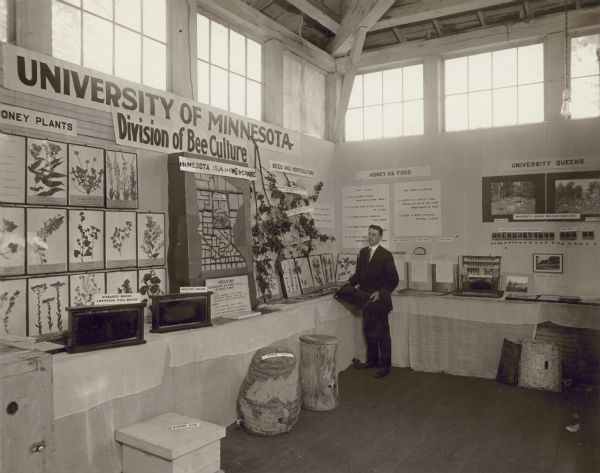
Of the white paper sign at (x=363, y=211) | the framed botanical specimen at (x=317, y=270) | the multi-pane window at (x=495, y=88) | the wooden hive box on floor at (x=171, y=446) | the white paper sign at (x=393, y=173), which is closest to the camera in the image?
the wooden hive box on floor at (x=171, y=446)

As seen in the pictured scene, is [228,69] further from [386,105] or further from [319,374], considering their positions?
[319,374]

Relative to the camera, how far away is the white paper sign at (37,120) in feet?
11.2

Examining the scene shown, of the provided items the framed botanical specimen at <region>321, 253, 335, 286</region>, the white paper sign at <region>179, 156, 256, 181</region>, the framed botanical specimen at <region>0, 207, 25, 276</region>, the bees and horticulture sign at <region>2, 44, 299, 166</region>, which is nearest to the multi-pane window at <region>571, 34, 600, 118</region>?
the framed botanical specimen at <region>321, 253, 335, 286</region>

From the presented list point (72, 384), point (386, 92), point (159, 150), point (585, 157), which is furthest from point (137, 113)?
point (585, 157)

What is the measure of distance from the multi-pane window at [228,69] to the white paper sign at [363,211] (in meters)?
1.81

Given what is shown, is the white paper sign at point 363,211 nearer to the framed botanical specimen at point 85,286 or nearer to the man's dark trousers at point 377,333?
the man's dark trousers at point 377,333

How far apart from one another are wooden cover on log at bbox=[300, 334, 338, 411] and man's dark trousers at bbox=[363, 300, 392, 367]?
121 cm

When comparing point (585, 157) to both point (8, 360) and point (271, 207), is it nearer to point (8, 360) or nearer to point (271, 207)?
point (271, 207)

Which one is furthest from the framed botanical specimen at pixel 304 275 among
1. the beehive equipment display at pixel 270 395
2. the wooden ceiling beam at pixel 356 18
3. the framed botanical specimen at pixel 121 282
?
the wooden ceiling beam at pixel 356 18

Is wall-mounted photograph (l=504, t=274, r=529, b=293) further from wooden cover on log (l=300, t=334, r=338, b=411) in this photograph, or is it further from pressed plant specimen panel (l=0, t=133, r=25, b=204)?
pressed plant specimen panel (l=0, t=133, r=25, b=204)

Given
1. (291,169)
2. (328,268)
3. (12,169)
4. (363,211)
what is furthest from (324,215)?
(12,169)

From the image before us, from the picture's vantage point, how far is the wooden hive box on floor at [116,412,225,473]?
3.01 metres

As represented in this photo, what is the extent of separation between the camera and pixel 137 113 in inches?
167

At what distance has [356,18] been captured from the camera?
247 inches
